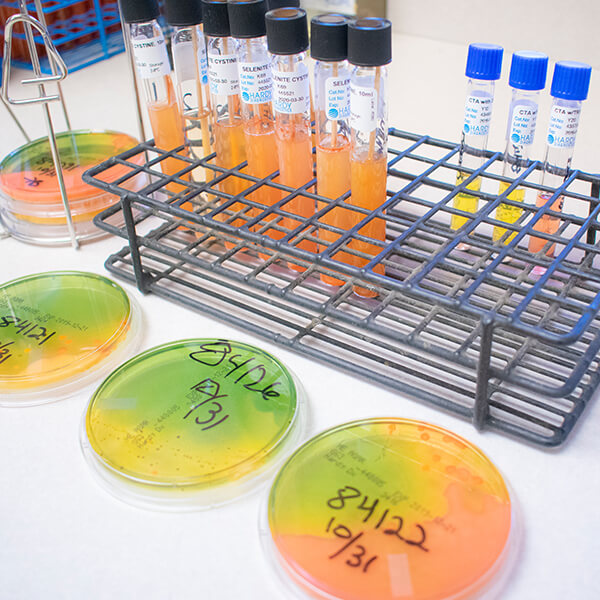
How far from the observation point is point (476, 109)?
802 millimetres

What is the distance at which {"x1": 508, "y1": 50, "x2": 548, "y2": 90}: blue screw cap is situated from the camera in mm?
745

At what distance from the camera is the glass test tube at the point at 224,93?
77 cm

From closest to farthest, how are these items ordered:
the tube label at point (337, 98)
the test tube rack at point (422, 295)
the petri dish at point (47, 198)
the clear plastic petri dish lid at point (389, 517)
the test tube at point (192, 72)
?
the clear plastic petri dish lid at point (389, 517)
the test tube rack at point (422, 295)
the tube label at point (337, 98)
the test tube at point (192, 72)
the petri dish at point (47, 198)

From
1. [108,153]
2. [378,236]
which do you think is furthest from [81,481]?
[108,153]

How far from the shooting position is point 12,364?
0.74 metres

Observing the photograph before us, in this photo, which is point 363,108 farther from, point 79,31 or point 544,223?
point 79,31

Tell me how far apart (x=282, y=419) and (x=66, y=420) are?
0.23 meters

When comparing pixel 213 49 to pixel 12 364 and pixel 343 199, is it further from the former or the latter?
pixel 12 364

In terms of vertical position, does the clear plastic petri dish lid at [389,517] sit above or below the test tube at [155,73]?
below

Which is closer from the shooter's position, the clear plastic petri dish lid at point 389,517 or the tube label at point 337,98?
the clear plastic petri dish lid at point 389,517

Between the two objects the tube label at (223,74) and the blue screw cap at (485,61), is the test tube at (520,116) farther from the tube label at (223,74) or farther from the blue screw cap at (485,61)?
the tube label at (223,74)

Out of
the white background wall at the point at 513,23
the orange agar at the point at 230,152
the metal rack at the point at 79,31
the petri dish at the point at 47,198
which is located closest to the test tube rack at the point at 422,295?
the orange agar at the point at 230,152

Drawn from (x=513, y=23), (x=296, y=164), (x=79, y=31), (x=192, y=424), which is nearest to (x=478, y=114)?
(x=296, y=164)

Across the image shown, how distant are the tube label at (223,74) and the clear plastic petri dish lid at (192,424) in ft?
1.02
